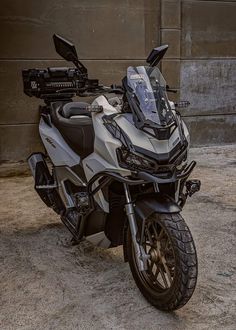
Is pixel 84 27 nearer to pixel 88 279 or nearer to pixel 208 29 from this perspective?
pixel 208 29

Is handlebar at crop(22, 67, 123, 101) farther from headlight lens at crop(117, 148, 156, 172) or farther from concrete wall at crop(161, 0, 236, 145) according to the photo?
concrete wall at crop(161, 0, 236, 145)

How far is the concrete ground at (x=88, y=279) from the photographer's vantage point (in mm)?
1889

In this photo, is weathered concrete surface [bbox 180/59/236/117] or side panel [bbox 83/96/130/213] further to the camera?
weathered concrete surface [bbox 180/59/236/117]

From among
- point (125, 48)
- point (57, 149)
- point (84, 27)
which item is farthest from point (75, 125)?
point (125, 48)

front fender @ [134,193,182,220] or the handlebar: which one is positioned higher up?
the handlebar

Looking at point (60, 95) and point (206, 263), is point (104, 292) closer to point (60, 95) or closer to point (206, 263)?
point (206, 263)

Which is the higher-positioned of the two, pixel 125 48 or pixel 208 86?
pixel 125 48

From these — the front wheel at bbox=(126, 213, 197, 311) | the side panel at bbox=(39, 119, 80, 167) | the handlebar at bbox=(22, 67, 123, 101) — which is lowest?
the front wheel at bbox=(126, 213, 197, 311)

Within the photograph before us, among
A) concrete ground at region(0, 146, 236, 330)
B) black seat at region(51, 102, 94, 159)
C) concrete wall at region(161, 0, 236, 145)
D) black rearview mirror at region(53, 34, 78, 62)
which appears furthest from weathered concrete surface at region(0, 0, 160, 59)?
black rearview mirror at region(53, 34, 78, 62)

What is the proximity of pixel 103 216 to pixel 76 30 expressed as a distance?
3.22 metres

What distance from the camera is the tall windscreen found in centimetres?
188

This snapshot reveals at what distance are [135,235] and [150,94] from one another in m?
0.63

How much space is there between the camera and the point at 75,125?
2346 millimetres

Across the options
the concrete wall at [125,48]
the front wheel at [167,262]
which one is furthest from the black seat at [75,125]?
the concrete wall at [125,48]
